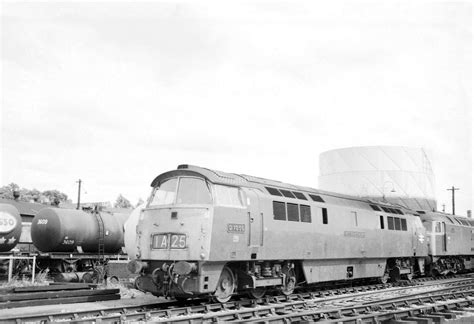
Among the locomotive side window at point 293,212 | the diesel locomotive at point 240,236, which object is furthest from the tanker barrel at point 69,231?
the locomotive side window at point 293,212

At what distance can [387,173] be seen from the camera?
73625 mm

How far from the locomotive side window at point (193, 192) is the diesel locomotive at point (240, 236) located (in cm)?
3

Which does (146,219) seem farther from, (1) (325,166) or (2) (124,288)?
(1) (325,166)

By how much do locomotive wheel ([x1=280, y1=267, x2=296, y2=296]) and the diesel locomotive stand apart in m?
0.03

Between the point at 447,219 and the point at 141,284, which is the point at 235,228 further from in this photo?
the point at 447,219

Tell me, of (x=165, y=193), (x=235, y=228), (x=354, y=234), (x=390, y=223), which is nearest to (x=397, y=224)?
(x=390, y=223)

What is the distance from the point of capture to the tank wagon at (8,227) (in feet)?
71.7

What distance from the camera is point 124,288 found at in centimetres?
1891

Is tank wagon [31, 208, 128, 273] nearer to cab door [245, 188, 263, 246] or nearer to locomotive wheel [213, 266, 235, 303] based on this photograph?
locomotive wheel [213, 266, 235, 303]

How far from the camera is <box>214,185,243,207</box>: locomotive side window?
1366cm

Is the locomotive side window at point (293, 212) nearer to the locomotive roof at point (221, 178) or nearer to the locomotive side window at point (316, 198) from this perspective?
the locomotive roof at point (221, 178)

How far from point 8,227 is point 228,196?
13.1 metres

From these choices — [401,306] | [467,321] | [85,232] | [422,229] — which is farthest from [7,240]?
[422,229]

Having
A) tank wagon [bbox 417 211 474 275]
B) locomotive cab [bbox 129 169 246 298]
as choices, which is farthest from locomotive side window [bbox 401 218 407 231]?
locomotive cab [bbox 129 169 246 298]
